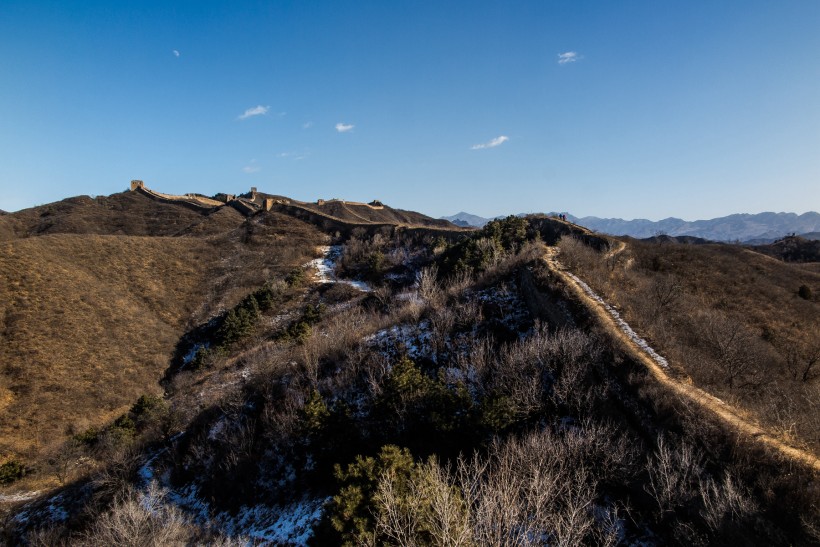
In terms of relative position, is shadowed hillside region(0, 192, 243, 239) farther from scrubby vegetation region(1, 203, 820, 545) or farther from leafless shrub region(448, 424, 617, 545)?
leafless shrub region(448, 424, 617, 545)

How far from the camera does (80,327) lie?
40.4 m

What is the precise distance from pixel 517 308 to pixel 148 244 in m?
56.9

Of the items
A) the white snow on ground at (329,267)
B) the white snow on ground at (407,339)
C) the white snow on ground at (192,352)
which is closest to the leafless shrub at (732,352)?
the white snow on ground at (407,339)

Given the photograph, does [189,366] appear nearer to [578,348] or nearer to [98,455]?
[98,455]

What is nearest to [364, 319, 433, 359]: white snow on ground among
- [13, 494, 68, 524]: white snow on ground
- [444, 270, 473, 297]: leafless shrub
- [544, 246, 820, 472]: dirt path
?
[444, 270, 473, 297]: leafless shrub

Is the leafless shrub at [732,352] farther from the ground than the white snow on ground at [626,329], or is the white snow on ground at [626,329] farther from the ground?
the white snow on ground at [626,329]

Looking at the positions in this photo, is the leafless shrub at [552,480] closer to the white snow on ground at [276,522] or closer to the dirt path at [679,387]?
the dirt path at [679,387]

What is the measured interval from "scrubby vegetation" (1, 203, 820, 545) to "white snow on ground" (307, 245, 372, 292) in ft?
41.9

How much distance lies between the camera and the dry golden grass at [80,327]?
106 feet

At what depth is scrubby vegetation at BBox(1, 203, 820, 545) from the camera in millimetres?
12266

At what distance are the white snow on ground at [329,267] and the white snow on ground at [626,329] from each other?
3029 cm

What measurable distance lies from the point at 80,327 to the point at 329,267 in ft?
101

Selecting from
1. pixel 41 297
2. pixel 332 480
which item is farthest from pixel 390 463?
pixel 41 297

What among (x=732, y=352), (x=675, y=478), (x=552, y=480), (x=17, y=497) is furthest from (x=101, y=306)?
(x=732, y=352)
